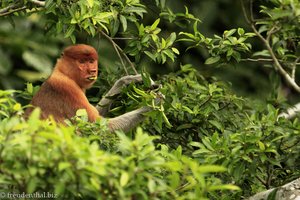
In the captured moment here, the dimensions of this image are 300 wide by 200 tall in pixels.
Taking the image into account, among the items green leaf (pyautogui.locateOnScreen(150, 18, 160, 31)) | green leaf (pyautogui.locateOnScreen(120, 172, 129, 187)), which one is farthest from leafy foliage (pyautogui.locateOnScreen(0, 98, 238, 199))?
green leaf (pyautogui.locateOnScreen(150, 18, 160, 31))

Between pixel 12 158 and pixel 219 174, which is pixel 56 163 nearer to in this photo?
pixel 12 158

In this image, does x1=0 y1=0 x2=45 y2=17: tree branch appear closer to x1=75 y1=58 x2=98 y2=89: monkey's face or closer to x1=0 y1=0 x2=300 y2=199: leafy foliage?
x1=0 y1=0 x2=300 y2=199: leafy foliage

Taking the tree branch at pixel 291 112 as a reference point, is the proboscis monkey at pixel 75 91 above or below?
above

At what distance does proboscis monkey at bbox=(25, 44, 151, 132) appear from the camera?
5.48 meters

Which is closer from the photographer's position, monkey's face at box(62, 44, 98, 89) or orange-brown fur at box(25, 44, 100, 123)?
orange-brown fur at box(25, 44, 100, 123)

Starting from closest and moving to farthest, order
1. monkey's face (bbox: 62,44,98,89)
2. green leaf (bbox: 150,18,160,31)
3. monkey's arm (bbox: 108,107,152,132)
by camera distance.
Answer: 1. green leaf (bbox: 150,18,160,31)
2. monkey's arm (bbox: 108,107,152,132)
3. monkey's face (bbox: 62,44,98,89)

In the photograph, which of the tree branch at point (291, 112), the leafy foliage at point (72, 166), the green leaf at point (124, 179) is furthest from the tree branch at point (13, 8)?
the green leaf at point (124, 179)

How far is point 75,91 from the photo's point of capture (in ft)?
18.9

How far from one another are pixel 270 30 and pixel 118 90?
154 cm

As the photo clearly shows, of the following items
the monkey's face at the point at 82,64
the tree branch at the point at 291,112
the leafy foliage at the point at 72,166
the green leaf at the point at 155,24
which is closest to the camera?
the leafy foliage at the point at 72,166

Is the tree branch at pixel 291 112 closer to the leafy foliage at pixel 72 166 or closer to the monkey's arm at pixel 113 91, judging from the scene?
the monkey's arm at pixel 113 91

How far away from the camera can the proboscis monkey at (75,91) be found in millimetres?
5480

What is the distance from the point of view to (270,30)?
14.2ft

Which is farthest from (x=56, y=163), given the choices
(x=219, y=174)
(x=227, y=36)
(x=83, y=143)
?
(x=227, y=36)
